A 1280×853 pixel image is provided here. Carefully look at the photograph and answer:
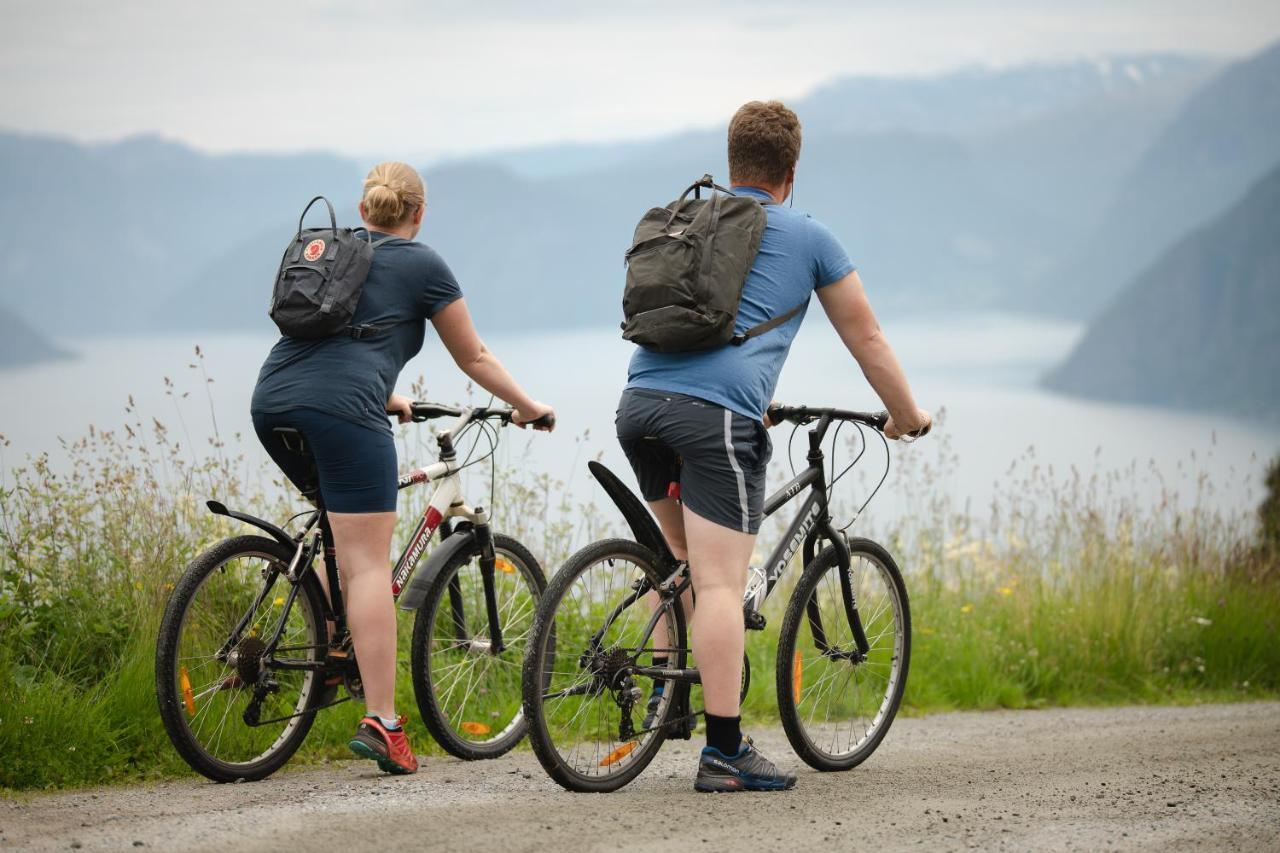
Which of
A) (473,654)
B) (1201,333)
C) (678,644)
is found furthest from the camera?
(1201,333)

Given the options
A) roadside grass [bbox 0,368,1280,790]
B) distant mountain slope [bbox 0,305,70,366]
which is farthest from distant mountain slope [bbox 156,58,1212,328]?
roadside grass [bbox 0,368,1280,790]

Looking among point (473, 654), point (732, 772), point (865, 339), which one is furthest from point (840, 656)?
point (473, 654)

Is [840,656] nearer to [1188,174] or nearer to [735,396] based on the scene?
[735,396]

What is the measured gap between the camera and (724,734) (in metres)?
4.07

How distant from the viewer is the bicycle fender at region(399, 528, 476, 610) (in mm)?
4465

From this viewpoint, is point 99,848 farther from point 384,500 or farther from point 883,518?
point 883,518

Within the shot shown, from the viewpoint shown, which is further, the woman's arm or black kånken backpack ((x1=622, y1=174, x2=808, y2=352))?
the woman's arm

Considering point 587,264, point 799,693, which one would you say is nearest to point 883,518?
point 799,693

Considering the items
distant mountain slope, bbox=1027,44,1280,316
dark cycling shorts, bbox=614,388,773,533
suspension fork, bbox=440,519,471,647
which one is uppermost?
distant mountain slope, bbox=1027,44,1280,316

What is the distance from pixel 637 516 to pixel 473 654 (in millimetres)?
1250

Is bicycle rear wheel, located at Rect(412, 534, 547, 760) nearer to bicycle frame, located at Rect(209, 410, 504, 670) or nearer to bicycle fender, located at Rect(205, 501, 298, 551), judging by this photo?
bicycle frame, located at Rect(209, 410, 504, 670)

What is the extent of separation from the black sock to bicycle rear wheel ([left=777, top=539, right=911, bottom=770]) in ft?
1.12

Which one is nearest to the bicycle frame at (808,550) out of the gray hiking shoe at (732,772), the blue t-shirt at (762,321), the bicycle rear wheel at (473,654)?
the gray hiking shoe at (732,772)

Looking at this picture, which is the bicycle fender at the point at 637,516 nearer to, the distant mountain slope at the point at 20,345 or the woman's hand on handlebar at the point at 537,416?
the woman's hand on handlebar at the point at 537,416
